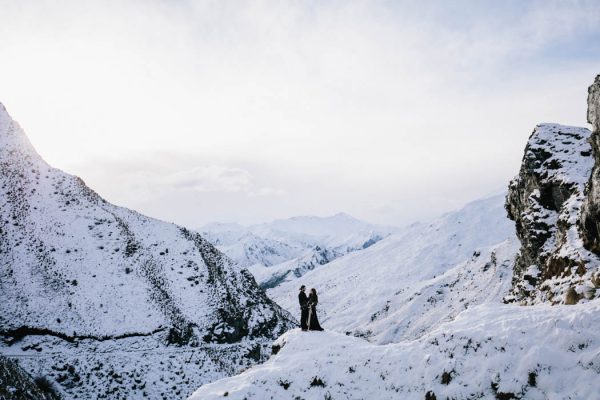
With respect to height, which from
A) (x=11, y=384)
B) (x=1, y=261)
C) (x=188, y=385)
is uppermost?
(x=1, y=261)

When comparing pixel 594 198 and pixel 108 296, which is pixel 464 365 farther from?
pixel 108 296

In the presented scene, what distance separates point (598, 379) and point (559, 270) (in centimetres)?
1559

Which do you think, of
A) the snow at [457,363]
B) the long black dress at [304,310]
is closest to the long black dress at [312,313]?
the long black dress at [304,310]

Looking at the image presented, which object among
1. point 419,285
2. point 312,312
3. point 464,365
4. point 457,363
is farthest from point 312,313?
point 419,285

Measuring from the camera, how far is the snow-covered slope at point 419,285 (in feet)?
319

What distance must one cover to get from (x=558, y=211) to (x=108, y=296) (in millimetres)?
49365

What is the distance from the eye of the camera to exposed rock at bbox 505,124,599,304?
24469mm

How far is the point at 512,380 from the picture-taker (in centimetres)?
1235

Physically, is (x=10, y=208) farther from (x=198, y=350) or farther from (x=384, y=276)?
(x=384, y=276)

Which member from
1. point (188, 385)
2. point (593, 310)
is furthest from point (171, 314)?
point (593, 310)

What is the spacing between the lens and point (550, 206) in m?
33.5

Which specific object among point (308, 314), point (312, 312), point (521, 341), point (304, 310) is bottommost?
point (308, 314)

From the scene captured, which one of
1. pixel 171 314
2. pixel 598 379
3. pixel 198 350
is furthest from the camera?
pixel 171 314

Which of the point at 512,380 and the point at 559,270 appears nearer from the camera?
the point at 512,380
